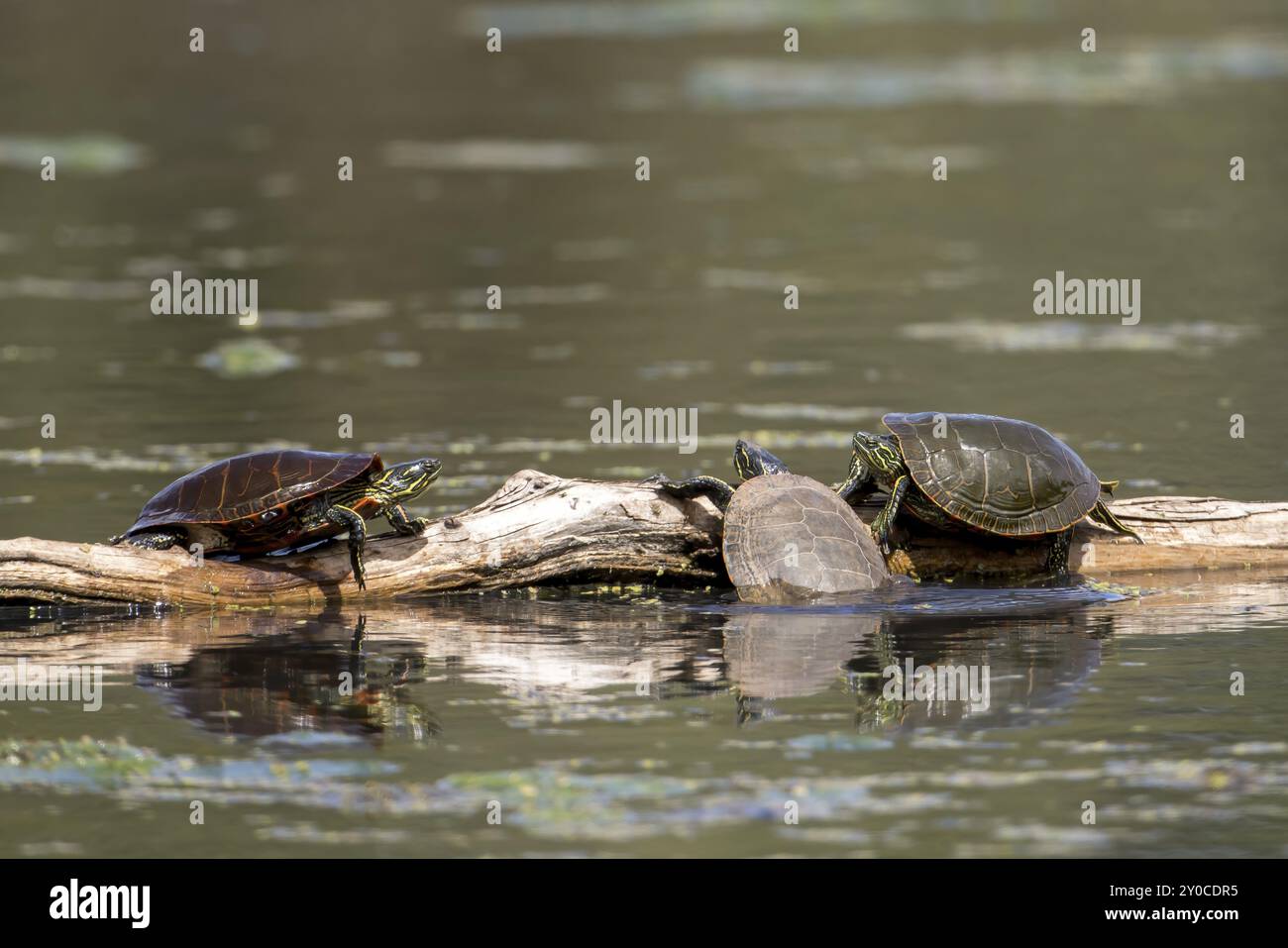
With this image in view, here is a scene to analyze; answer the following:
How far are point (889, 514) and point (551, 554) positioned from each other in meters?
2.04

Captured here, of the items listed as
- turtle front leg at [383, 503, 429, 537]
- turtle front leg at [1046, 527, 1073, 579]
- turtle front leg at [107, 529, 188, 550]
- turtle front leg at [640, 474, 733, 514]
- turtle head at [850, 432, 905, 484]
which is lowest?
turtle front leg at [1046, 527, 1073, 579]

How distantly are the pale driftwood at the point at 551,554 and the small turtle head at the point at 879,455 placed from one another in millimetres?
540

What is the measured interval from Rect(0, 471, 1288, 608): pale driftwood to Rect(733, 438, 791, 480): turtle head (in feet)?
2.05

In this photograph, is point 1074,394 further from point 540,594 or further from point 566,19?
point 566,19

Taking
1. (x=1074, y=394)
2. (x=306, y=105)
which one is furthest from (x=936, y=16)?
(x=1074, y=394)

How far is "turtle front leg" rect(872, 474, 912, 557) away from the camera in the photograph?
11.3 metres

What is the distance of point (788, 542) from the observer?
36.5 ft

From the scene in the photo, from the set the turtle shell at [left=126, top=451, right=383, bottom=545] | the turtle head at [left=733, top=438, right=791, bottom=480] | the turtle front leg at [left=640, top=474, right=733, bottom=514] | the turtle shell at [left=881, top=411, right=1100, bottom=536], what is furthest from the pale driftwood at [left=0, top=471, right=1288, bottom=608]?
the turtle head at [left=733, top=438, right=791, bottom=480]

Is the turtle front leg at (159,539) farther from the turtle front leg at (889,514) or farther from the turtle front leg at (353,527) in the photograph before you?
the turtle front leg at (889,514)

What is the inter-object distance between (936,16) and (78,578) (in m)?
37.4

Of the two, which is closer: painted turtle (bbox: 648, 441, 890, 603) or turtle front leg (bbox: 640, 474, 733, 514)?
painted turtle (bbox: 648, 441, 890, 603)

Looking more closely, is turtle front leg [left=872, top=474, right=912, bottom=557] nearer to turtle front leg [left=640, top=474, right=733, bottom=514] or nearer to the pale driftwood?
the pale driftwood

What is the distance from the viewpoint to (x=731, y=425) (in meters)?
16.2

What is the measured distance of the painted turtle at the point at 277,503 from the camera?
1073cm
